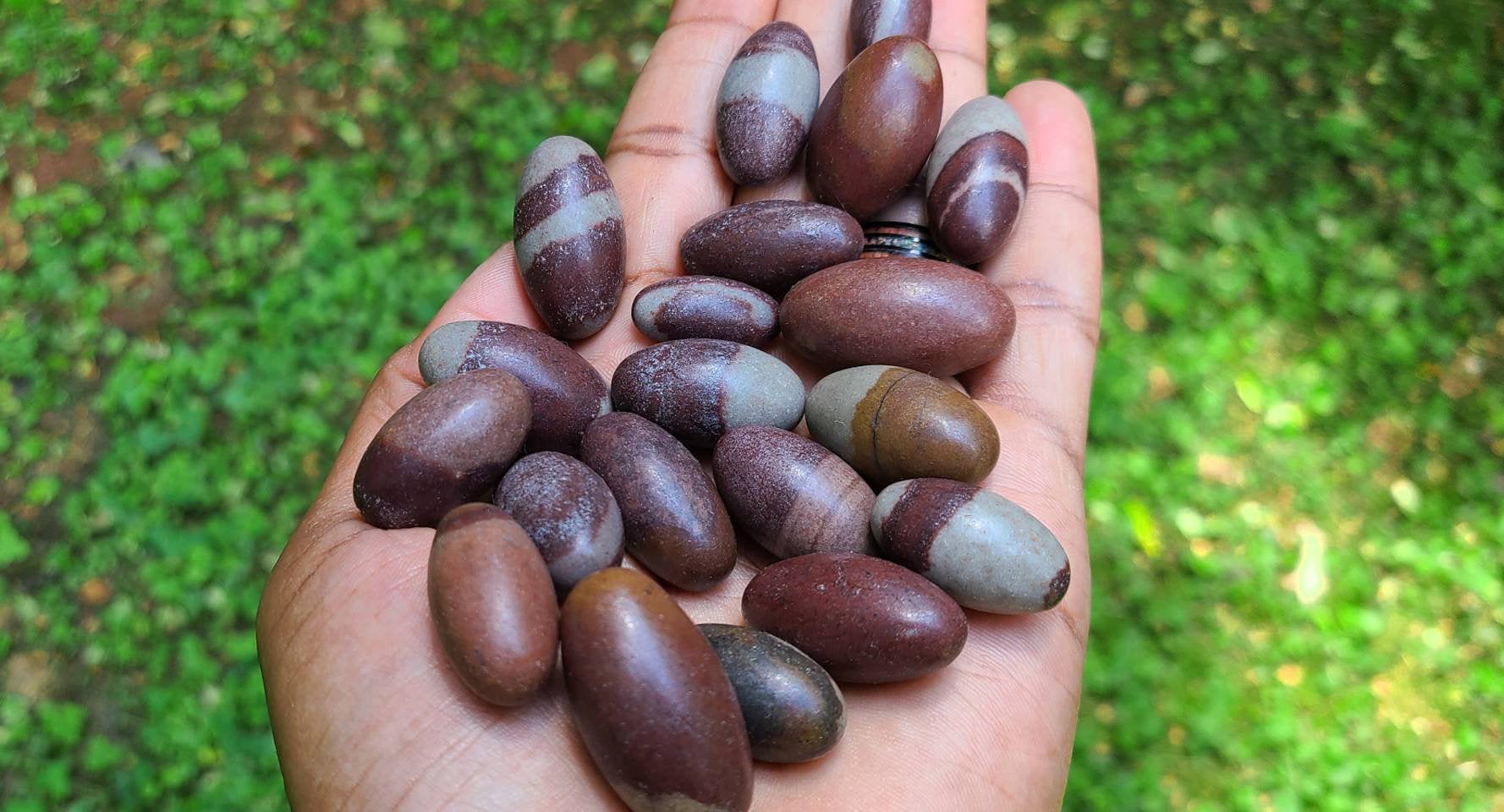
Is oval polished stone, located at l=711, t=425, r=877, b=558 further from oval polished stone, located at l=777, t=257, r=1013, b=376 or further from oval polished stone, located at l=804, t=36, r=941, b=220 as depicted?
oval polished stone, located at l=804, t=36, r=941, b=220

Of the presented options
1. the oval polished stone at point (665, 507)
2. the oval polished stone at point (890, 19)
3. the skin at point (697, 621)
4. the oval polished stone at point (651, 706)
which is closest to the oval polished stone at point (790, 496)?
the oval polished stone at point (665, 507)

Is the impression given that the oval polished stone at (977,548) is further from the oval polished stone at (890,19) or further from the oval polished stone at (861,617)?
the oval polished stone at (890,19)

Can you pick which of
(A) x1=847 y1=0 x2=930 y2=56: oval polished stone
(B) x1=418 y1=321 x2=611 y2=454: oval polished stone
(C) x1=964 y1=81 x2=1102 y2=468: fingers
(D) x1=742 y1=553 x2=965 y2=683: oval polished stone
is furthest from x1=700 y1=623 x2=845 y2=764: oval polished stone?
(A) x1=847 y1=0 x2=930 y2=56: oval polished stone

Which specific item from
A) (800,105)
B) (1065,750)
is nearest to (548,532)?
(1065,750)

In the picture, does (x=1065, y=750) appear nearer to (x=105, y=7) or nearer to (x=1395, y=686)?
(x=1395, y=686)

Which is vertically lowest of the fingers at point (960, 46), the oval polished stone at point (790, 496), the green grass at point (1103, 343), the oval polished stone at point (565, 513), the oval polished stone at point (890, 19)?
the green grass at point (1103, 343)

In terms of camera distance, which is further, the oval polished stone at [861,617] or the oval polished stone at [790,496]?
the oval polished stone at [790,496]

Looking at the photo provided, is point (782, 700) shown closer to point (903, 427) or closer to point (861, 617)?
point (861, 617)
